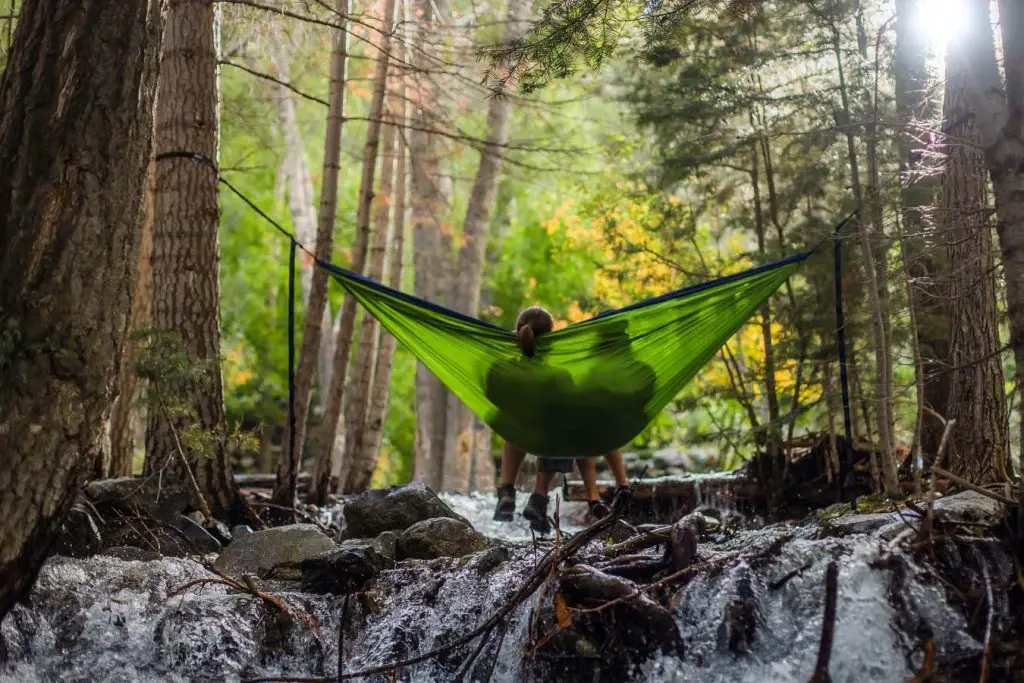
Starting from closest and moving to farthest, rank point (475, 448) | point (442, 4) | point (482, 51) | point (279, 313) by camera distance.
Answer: point (482, 51), point (442, 4), point (475, 448), point (279, 313)

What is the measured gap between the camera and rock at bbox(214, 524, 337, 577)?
165 inches

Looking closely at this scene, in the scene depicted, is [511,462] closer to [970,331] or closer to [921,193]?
[970,331]

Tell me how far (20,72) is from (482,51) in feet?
5.28

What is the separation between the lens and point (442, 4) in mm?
8977

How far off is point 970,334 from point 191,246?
139 inches

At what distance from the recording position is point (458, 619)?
345cm

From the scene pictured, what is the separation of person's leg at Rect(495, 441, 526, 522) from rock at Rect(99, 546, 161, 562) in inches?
56.2

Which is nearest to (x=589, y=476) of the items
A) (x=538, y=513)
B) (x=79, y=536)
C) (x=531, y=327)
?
(x=538, y=513)

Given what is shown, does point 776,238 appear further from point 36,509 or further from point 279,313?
point 279,313

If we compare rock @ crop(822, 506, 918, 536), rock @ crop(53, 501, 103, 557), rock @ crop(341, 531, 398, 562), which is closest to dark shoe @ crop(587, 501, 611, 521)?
rock @ crop(341, 531, 398, 562)

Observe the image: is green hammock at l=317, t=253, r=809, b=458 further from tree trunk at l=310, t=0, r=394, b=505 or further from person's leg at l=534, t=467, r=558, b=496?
tree trunk at l=310, t=0, r=394, b=505

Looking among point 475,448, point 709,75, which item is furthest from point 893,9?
point 475,448

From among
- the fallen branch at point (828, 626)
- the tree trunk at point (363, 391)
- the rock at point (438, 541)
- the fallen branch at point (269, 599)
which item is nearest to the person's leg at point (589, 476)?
the rock at point (438, 541)

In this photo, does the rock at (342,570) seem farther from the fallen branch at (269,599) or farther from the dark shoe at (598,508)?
the dark shoe at (598,508)
